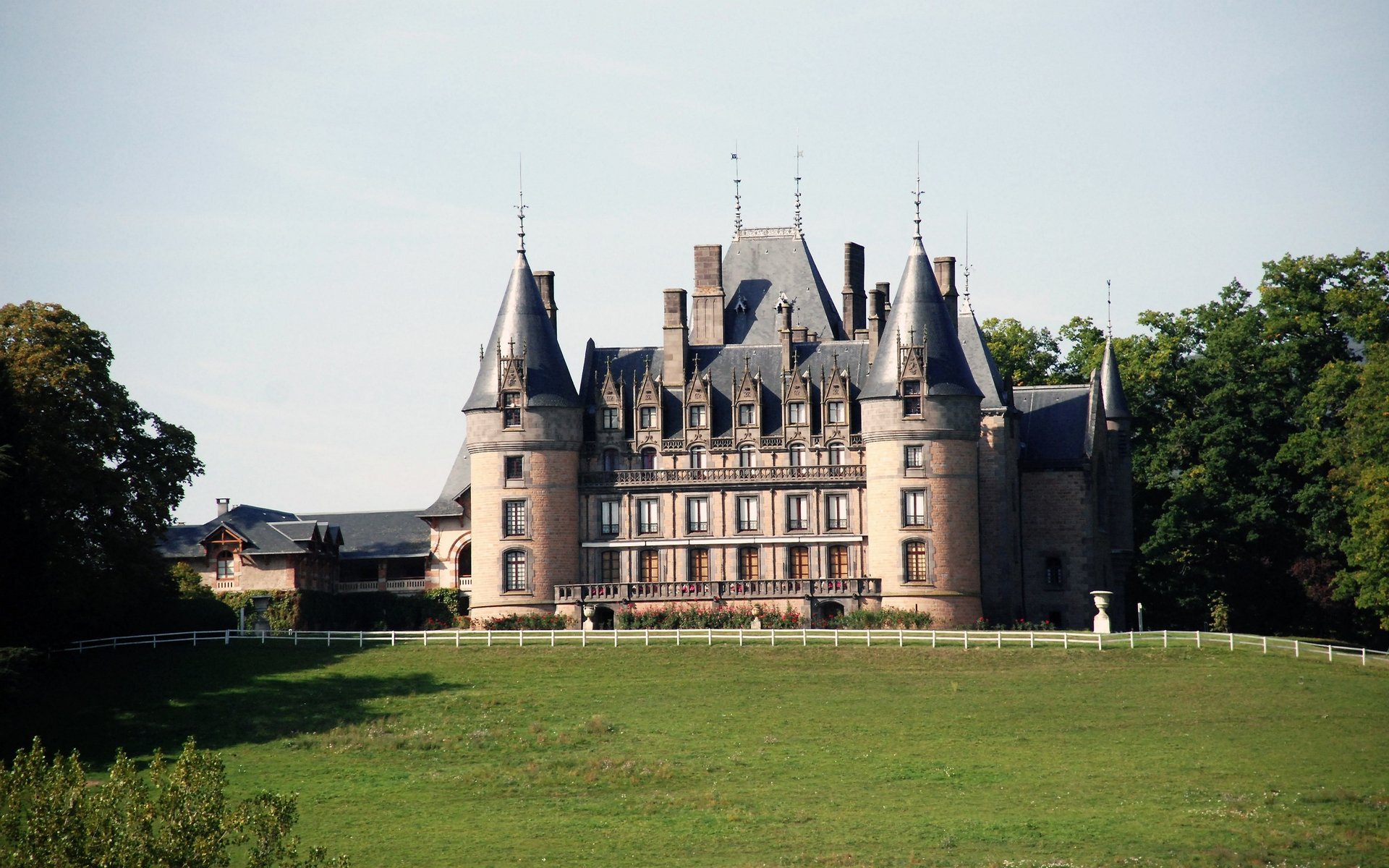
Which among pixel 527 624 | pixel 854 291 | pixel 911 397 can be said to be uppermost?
pixel 854 291

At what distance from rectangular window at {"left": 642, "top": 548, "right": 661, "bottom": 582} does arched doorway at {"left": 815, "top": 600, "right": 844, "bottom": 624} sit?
5.60 meters

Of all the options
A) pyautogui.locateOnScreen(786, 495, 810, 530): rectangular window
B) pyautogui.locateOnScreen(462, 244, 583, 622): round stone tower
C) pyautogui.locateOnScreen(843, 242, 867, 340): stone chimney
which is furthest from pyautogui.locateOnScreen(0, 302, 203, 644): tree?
pyautogui.locateOnScreen(843, 242, 867, 340): stone chimney

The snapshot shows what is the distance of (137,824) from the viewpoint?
2869 centimetres

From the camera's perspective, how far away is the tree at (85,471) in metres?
53.4

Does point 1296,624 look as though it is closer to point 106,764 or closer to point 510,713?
point 510,713

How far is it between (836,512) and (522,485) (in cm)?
1032

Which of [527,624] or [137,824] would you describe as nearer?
[137,824]

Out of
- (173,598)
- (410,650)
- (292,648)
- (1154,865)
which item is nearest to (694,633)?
(410,650)

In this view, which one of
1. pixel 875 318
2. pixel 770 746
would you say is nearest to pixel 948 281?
pixel 875 318

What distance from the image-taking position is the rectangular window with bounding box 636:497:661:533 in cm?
6562

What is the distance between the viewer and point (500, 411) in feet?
213

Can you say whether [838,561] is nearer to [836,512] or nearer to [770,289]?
[836,512]

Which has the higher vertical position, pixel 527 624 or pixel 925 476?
pixel 925 476

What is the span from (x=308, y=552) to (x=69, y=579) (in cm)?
1503
